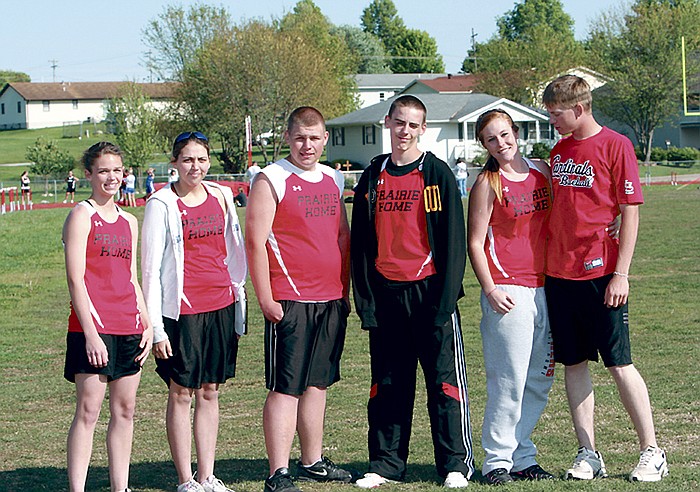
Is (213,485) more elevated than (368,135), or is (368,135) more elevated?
(368,135)

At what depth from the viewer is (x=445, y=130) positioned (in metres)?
63.0

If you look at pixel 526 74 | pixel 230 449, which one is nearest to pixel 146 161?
pixel 526 74

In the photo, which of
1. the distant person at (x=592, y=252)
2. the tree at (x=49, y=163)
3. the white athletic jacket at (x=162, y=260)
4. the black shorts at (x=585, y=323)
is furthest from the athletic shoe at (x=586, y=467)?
the tree at (x=49, y=163)

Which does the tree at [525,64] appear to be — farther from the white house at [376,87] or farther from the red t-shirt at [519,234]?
the red t-shirt at [519,234]

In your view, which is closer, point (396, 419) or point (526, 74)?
point (396, 419)

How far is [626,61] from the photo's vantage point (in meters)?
63.5

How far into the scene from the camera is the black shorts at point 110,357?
16.4ft

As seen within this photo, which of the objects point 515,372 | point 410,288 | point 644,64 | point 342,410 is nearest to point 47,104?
point 644,64

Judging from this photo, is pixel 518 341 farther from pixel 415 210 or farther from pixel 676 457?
pixel 676 457

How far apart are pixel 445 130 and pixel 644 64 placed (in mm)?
14196

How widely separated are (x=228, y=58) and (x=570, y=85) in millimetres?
55020

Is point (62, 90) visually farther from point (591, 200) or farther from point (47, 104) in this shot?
point (591, 200)

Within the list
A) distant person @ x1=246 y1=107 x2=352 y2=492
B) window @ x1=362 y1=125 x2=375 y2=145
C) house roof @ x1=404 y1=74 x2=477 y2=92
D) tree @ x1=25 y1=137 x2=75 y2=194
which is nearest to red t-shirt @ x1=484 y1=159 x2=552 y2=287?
distant person @ x1=246 y1=107 x2=352 y2=492

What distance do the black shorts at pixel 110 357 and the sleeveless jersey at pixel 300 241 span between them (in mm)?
871
